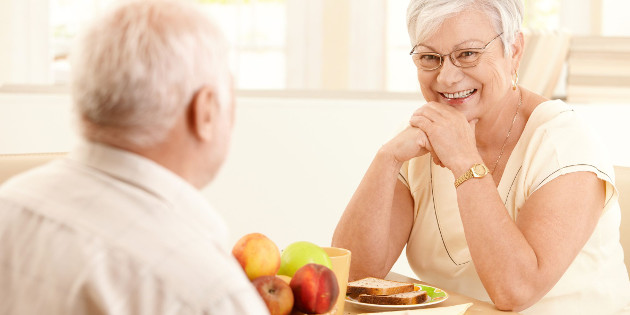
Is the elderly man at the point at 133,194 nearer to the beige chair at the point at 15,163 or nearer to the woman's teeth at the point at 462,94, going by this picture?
the beige chair at the point at 15,163

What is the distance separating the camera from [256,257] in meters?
1.08

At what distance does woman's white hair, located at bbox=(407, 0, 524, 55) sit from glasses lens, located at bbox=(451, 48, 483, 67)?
6 cm

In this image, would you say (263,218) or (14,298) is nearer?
(14,298)

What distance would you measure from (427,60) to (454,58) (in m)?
0.06

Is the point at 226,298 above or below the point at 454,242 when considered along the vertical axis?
above

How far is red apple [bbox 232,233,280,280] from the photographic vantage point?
1.08 metres

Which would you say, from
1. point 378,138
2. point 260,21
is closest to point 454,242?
point 378,138

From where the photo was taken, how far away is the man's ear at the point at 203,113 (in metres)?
0.69

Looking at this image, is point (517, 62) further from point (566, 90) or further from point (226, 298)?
Answer: point (566, 90)

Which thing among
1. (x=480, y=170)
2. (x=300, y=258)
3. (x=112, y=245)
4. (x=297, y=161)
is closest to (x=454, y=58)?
(x=480, y=170)

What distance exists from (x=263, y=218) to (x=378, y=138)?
1.73 ft

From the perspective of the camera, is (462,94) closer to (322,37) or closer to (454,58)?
(454,58)

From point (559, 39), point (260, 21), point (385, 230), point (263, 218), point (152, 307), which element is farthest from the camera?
point (260, 21)

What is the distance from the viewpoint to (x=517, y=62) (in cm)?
Result: 175
